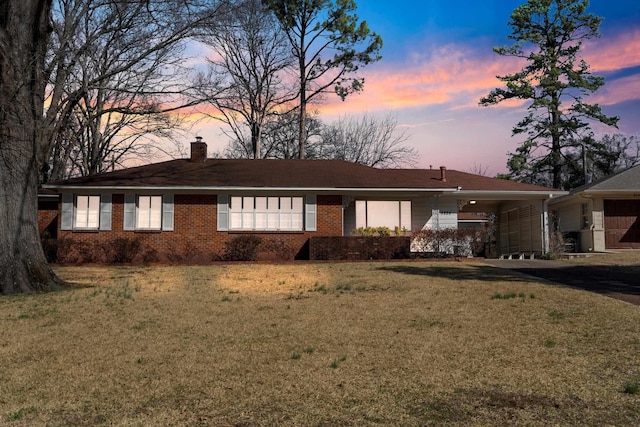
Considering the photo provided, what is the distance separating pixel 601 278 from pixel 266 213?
1246cm

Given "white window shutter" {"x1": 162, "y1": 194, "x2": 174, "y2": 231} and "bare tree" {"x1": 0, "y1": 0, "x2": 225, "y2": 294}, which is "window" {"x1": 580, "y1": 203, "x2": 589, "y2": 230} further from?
"bare tree" {"x1": 0, "y1": 0, "x2": 225, "y2": 294}

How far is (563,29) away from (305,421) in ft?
125

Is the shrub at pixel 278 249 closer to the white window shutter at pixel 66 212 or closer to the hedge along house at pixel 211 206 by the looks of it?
the hedge along house at pixel 211 206

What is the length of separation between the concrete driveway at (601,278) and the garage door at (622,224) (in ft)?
28.1

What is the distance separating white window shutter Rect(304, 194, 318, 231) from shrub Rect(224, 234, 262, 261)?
2.14 meters

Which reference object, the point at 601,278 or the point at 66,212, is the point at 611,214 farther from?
the point at 66,212

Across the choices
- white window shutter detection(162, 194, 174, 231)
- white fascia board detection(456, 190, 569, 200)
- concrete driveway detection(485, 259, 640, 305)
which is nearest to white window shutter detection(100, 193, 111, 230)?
white window shutter detection(162, 194, 174, 231)

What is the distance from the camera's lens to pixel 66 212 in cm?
2222

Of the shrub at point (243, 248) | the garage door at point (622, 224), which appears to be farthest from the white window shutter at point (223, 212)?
the garage door at point (622, 224)

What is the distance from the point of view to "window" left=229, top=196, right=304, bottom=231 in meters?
22.4

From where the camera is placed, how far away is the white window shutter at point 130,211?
22109 mm

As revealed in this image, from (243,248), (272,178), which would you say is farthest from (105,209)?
(272,178)

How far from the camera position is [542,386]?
5668 mm

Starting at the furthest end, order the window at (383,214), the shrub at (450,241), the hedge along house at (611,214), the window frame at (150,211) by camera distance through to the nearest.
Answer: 1. the hedge along house at (611,214)
2. the window at (383,214)
3. the window frame at (150,211)
4. the shrub at (450,241)
